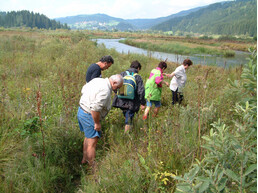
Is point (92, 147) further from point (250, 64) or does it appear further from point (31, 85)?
point (31, 85)

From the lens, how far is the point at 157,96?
15.8 ft

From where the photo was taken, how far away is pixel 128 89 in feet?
12.2

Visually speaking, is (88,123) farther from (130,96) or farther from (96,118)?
(130,96)

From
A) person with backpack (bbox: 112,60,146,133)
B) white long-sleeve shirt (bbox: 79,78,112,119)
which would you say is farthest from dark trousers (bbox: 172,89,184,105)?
white long-sleeve shirt (bbox: 79,78,112,119)

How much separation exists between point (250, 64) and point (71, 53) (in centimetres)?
983

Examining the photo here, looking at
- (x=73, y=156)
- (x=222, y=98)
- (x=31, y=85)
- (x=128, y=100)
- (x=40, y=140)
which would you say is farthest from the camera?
(x=31, y=85)

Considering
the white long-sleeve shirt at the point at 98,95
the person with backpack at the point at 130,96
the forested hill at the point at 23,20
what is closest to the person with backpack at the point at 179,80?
the person with backpack at the point at 130,96

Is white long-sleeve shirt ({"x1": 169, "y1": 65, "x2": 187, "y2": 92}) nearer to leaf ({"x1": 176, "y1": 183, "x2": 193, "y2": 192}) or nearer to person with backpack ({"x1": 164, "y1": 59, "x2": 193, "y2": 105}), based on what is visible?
person with backpack ({"x1": 164, "y1": 59, "x2": 193, "y2": 105})

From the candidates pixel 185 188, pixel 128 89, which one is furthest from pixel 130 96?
pixel 185 188

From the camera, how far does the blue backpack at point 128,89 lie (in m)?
3.72

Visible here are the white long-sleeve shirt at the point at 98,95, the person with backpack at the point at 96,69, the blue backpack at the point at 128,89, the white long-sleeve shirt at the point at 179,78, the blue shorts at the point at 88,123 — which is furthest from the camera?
the white long-sleeve shirt at the point at 179,78

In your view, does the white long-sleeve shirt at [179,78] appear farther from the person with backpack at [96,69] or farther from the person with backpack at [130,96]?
the person with backpack at [96,69]

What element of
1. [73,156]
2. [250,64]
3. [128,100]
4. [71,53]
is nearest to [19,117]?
[73,156]

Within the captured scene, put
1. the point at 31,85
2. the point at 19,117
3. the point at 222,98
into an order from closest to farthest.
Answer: the point at 19,117 → the point at 222,98 → the point at 31,85
